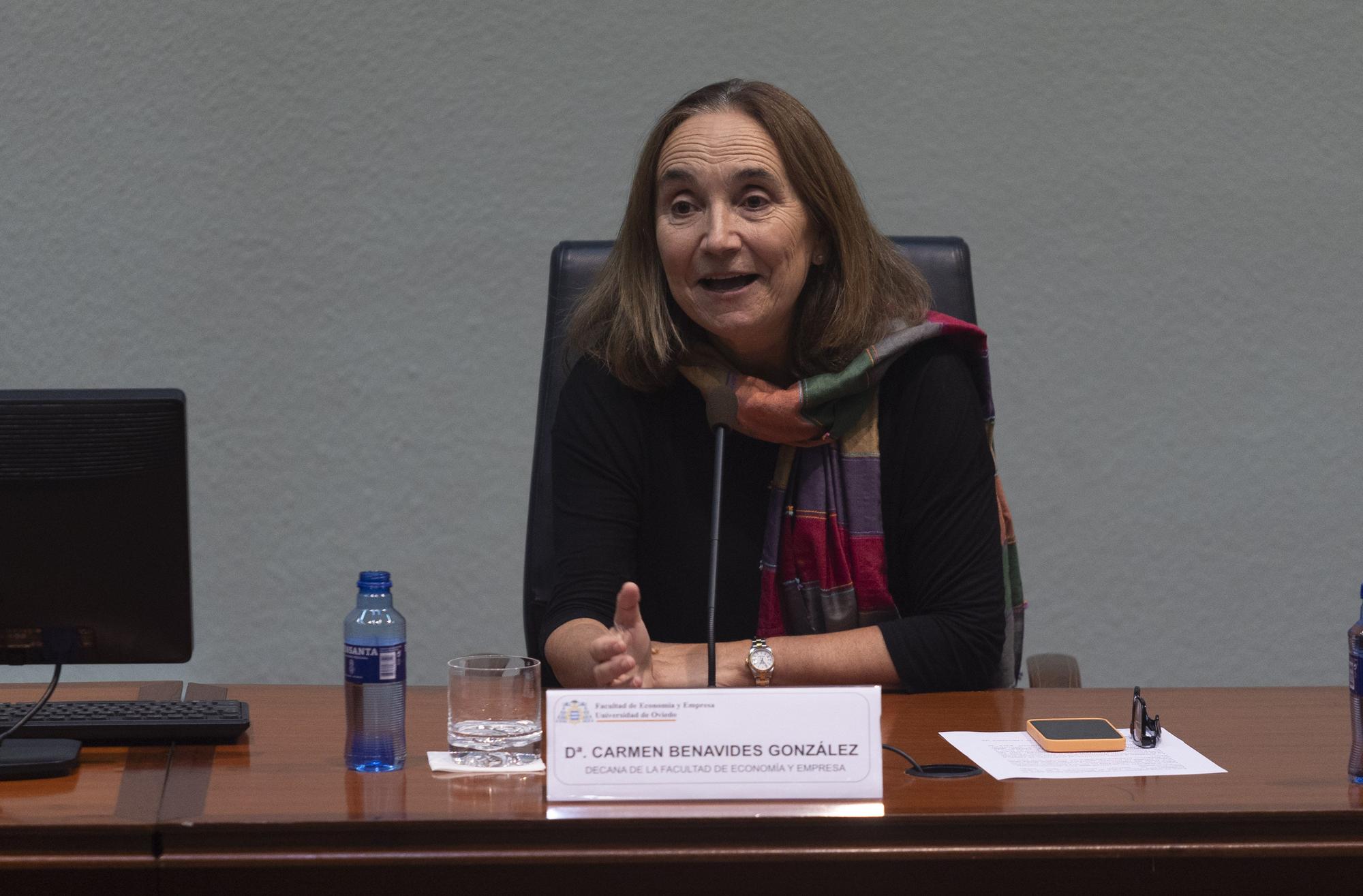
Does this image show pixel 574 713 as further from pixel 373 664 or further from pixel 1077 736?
pixel 1077 736

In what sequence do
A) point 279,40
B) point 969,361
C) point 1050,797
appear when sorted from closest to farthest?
1. point 1050,797
2. point 969,361
3. point 279,40

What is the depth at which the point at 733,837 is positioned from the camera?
3.25 ft

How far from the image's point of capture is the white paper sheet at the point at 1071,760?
1.12 meters

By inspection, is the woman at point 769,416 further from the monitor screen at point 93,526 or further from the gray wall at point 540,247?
the gray wall at point 540,247

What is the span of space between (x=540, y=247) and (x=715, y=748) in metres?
1.70

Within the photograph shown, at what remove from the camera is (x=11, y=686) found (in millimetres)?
1433

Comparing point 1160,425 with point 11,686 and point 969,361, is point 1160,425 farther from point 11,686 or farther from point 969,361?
point 11,686

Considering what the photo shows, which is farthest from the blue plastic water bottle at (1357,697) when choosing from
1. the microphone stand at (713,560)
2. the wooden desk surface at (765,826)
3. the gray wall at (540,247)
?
the gray wall at (540,247)

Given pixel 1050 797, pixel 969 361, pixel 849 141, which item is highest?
pixel 849 141

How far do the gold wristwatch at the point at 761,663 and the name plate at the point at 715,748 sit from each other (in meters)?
0.37

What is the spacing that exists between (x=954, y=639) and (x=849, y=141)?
53.8 inches

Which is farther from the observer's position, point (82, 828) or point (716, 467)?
point (716, 467)

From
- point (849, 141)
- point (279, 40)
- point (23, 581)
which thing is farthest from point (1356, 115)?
point (23, 581)

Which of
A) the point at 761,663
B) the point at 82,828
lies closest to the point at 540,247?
the point at 761,663
